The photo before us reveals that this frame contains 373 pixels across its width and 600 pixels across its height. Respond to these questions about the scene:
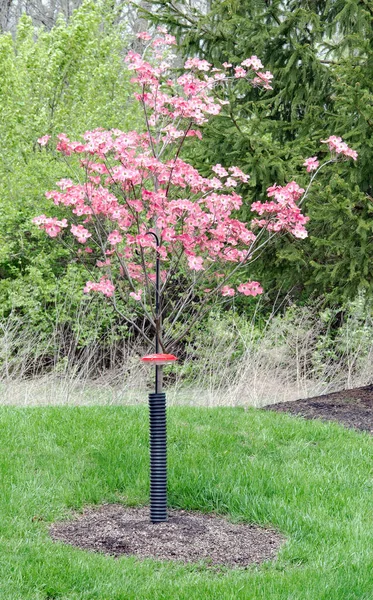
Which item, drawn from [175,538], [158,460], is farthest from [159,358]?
[175,538]

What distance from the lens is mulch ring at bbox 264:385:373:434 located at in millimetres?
6590

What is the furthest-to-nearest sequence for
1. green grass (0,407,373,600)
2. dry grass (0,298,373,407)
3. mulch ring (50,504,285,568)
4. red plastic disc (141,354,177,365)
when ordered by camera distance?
dry grass (0,298,373,407) → red plastic disc (141,354,177,365) → mulch ring (50,504,285,568) → green grass (0,407,373,600)

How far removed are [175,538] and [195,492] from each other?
610 mm

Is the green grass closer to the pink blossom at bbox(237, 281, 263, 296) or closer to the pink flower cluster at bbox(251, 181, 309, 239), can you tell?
the pink blossom at bbox(237, 281, 263, 296)

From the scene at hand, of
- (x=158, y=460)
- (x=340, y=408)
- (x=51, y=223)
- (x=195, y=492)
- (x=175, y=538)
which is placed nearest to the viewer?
(x=175, y=538)

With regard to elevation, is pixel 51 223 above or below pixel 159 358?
above

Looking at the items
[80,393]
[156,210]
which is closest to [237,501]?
[156,210]

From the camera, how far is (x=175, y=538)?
13.5 feet

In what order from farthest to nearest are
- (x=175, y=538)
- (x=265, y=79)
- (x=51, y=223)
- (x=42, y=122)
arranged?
(x=42, y=122)
(x=265, y=79)
(x=51, y=223)
(x=175, y=538)

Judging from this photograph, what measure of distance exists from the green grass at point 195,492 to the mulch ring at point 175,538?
0.33ft

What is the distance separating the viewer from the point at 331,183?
22.0ft

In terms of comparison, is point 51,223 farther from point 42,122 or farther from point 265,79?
point 42,122

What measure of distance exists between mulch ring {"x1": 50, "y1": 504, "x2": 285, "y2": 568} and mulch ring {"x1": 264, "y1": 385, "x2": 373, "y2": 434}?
232 cm

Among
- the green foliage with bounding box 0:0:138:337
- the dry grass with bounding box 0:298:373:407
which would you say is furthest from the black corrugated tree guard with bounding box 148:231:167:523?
the green foliage with bounding box 0:0:138:337
